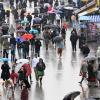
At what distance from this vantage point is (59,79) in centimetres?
3238

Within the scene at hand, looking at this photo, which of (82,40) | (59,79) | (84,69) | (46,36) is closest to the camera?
(84,69)

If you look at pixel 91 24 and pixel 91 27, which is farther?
pixel 91 24

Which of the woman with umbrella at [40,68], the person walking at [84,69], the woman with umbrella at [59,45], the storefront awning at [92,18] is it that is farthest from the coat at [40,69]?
the storefront awning at [92,18]

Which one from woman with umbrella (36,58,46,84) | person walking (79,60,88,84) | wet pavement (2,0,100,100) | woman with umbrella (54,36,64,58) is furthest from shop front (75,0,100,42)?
woman with umbrella (36,58,46,84)

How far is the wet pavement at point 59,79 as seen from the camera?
2945 cm

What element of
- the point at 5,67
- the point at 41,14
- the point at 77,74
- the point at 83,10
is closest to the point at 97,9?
the point at 83,10

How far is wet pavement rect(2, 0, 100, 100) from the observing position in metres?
29.5

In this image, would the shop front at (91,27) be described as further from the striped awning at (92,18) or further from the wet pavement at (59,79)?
the wet pavement at (59,79)

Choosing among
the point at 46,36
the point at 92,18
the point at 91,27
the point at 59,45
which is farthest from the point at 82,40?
the point at 59,45

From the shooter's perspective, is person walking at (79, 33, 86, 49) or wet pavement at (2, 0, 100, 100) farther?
person walking at (79, 33, 86, 49)

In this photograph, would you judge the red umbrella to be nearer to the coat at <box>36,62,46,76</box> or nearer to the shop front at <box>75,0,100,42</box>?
the shop front at <box>75,0,100,42</box>

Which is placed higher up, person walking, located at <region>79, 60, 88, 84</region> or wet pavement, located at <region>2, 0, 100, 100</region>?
person walking, located at <region>79, 60, 88, 84</region>

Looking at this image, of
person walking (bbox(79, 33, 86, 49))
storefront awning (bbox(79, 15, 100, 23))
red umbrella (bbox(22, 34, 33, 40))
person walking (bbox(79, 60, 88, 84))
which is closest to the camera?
person walking (bbox(79, 60, 88, 84))

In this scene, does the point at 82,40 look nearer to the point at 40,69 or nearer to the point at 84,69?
the point at 84,69
